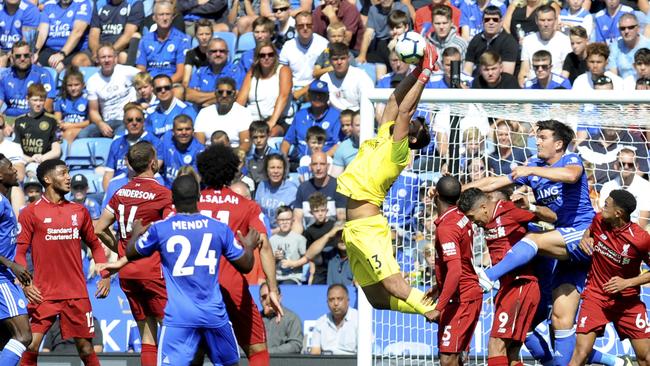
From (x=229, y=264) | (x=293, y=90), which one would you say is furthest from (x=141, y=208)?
(x=293, y=90)

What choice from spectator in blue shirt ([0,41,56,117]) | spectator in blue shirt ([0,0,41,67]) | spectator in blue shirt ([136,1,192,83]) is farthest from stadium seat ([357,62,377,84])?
spectator in blue shirt ([0,0,41,67])

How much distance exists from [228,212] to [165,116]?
6.47 metres

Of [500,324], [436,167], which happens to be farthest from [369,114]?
[500,324]

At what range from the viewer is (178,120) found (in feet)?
51.8

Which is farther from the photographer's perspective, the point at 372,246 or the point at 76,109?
the point at 76,109

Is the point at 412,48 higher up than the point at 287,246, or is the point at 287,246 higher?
the point at 412,48

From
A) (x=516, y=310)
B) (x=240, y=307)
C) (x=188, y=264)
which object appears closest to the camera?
(x=188, y=264)

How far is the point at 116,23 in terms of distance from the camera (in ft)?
62.1

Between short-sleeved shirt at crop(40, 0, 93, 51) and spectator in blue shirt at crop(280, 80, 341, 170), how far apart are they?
4.53 m

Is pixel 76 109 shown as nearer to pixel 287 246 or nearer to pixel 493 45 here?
pixel 287 246

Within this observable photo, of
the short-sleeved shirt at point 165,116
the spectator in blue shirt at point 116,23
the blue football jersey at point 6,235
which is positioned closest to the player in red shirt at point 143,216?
the blue football jersey at point 6,235

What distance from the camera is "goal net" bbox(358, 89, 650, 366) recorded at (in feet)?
39.9

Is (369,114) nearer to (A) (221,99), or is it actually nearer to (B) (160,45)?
(A) (221,99)

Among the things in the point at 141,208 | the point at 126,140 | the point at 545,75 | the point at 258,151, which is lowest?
the point at 141,208
